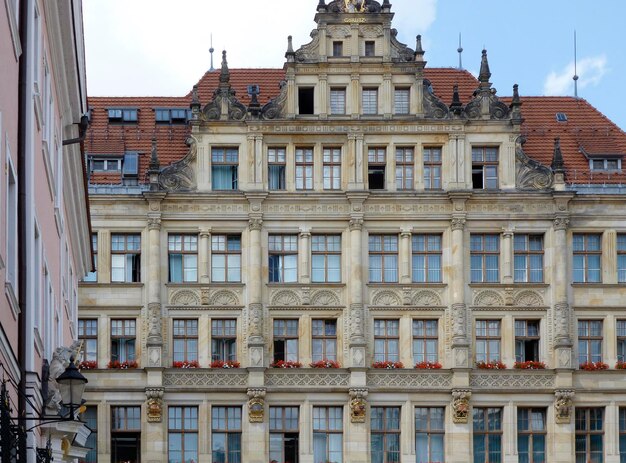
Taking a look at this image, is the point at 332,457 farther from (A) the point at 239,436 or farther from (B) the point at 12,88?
(B) the point at 12,88

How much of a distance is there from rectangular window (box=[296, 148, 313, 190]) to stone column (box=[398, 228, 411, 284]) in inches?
133

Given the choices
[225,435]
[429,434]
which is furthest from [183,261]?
[429,434]

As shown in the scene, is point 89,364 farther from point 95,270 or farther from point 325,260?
point 325,260

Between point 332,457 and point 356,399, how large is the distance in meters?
1.98

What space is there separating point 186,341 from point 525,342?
35.5 feet

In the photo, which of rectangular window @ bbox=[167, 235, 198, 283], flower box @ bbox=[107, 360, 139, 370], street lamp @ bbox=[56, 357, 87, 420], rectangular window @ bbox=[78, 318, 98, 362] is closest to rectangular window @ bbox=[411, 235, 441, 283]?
rectangular window @ bbox=[167, 235, 198, 283]

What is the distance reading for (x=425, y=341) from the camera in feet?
172

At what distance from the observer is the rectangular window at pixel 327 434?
51.5m

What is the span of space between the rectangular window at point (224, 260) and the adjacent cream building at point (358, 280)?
72mm

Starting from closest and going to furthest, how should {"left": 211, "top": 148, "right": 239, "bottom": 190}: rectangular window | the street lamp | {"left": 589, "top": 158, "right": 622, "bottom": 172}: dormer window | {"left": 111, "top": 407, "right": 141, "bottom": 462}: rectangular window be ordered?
the street lamp
{"left": 111, "top": 407, "right": 141, "bottom": 462}: rectangular window
{"left": 211, "top": 148, "right": 239, "bottom": 190}: rectangular window
{"left": 589, "top": 158, "right": 622, "bottom": 172}: dormer window

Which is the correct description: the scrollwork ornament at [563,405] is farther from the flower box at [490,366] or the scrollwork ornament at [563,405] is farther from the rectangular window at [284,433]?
the rectangular window at [284,433]

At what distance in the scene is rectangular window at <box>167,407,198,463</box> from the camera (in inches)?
2018

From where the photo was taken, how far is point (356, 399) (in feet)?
169

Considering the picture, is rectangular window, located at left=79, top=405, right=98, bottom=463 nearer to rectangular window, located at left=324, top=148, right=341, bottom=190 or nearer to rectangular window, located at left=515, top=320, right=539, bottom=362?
rectangular window, located at left=324, top=148, right=341, bottom=190
